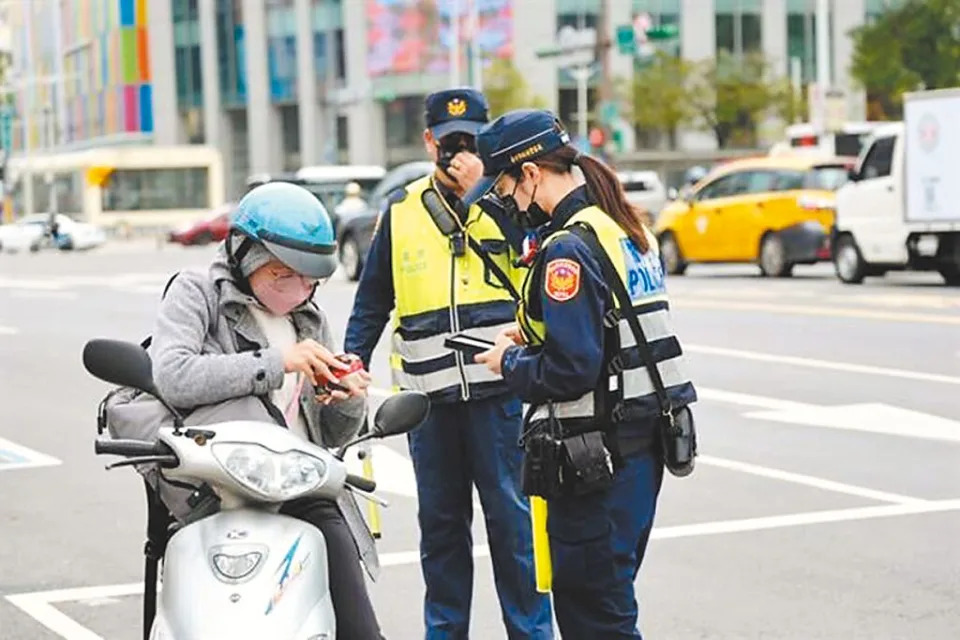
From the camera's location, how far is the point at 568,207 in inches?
211

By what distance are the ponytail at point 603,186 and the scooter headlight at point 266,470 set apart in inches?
50.0

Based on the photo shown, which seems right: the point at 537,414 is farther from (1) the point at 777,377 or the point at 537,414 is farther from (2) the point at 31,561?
(1) the point at 777,377

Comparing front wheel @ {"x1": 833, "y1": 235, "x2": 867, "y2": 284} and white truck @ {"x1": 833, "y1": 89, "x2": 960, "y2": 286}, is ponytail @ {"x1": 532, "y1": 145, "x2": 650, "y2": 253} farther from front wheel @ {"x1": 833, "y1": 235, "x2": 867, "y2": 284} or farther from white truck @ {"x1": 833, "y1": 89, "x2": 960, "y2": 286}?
front wheel @ {"x1": 833, "y1": 235, "x2": 867, "y2": 284}

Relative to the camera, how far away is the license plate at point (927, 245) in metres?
25.6

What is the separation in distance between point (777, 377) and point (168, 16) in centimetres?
6641

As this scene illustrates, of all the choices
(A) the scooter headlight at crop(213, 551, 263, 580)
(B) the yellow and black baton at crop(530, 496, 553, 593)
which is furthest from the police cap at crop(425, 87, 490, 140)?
(A) the scooter headlight at crop(213, 551, 263, 580)

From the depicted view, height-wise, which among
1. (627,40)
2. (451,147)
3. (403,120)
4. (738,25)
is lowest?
(451,147)

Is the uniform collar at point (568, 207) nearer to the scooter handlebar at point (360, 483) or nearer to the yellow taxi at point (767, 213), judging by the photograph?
the scooter handlebar at point (360, 483)

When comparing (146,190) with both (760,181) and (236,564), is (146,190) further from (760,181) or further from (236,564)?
(236,564)

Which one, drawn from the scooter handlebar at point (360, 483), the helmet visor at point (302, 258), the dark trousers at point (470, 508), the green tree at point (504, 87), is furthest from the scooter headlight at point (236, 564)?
the green tree at point (504, 87)

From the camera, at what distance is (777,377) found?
15742 mm

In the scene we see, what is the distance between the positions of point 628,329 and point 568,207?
360 mm

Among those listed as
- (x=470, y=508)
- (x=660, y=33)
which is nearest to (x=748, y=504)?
(x=470, y=508)

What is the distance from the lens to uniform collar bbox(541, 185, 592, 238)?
5.36 m
